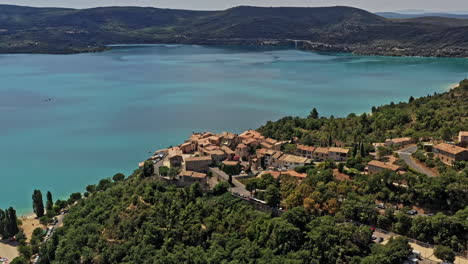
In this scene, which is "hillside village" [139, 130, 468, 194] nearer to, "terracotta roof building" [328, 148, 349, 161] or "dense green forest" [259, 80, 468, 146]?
"terracotta roof building" [328, 148, 349, 161]

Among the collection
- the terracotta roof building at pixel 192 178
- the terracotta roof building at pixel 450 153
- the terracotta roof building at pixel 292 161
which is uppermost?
the terracotta roof building at pixel 450 153

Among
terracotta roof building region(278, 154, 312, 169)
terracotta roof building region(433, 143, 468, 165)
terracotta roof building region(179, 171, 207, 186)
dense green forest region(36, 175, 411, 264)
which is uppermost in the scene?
terracotta roof building region(433, 143, 468, 165)

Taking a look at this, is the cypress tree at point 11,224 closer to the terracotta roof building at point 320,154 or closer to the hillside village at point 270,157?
the hillside village at point 270,157

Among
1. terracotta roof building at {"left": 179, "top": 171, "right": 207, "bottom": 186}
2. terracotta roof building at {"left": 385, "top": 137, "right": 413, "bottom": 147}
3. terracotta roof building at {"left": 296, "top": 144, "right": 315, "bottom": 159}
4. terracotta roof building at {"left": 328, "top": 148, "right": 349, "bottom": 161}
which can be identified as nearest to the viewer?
terracotta roof building at {"left": 179, "top": 171, "right": 207, "bottom": 186}

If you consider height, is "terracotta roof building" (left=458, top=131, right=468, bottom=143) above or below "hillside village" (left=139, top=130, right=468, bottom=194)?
above

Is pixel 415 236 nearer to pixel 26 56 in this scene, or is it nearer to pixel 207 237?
pixel 207 237

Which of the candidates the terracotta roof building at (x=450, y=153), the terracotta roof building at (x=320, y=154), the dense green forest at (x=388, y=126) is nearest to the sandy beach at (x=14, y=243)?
the terracotta roof building at (x=320, y=154)

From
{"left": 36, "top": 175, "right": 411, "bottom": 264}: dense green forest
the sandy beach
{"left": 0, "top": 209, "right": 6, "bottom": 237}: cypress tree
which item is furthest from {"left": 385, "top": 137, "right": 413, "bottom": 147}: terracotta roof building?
{"left": 0, "top": 209, "right": 6, "bottom": 237}: cypress tree

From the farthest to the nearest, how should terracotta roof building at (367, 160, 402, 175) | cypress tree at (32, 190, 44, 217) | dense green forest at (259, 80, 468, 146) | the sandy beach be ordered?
1. dense green forest at (259, 80, 468, 146)
2. cypress tree at (32, 190, 44, 217)
3. the sandy beach
4. terracotta roof building at (367, 160, 402, 175)
